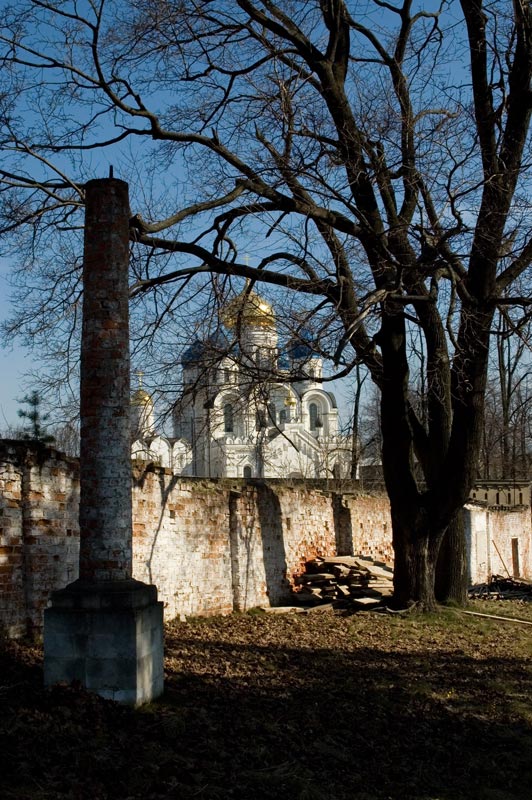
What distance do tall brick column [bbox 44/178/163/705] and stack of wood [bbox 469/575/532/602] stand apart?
12.8 m

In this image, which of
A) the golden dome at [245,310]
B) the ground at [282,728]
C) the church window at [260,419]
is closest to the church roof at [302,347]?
the golden dome at [245,310]

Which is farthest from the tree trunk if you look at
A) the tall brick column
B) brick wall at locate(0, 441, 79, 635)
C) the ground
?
the tall brick column

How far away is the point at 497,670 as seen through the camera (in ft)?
34.1

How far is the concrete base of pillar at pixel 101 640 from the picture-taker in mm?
7160

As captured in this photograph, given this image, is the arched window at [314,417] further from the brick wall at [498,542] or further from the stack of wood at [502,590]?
the stack of wood at [502,590]

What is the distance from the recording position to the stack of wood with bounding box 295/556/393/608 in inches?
594

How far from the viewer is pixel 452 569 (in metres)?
14.5

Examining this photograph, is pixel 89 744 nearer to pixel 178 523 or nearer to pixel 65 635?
pixel 65 635

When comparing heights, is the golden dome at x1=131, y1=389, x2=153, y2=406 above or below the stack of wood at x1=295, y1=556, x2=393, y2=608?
above

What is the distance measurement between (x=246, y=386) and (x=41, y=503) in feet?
16.1

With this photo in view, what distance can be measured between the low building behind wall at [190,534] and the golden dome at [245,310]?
256 centimetres

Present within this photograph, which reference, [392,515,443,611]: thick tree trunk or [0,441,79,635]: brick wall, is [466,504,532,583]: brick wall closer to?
[392,515,443,611]: thick tree trunk

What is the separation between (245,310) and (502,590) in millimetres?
10646

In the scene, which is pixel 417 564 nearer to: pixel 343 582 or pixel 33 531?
pixel 343 582
